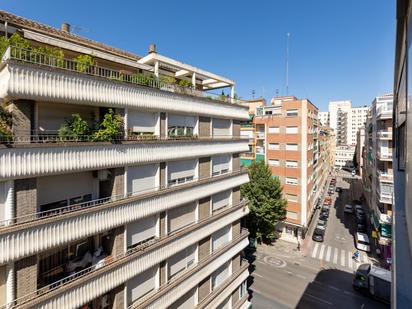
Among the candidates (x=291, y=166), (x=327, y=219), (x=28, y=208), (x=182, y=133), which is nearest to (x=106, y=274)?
(x=28, y=208)

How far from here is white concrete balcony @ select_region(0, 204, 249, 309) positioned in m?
6.77

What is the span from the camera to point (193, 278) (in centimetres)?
1208

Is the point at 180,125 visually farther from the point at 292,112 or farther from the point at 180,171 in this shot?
the point at 292,112

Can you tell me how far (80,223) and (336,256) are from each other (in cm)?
2899

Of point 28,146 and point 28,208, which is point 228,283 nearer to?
point 28,208

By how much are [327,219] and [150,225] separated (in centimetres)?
3640

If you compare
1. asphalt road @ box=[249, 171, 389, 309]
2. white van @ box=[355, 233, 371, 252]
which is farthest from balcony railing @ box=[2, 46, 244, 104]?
white van @ box=[355, 233, 371, 252]

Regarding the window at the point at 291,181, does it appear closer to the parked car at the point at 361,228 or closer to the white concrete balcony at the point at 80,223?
the parked car at the point at 361,228

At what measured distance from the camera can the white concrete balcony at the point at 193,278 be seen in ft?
32.8

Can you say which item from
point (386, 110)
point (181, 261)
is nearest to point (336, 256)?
point (386, 110)

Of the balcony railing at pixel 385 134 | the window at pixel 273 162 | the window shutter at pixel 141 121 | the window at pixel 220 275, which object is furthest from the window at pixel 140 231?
the balcony railing at pixel 385 134

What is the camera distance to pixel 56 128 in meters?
7.74

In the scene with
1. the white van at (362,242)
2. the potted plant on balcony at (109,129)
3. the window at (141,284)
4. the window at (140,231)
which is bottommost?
the white van at (362,242)

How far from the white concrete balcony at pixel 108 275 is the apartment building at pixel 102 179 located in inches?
1.4
